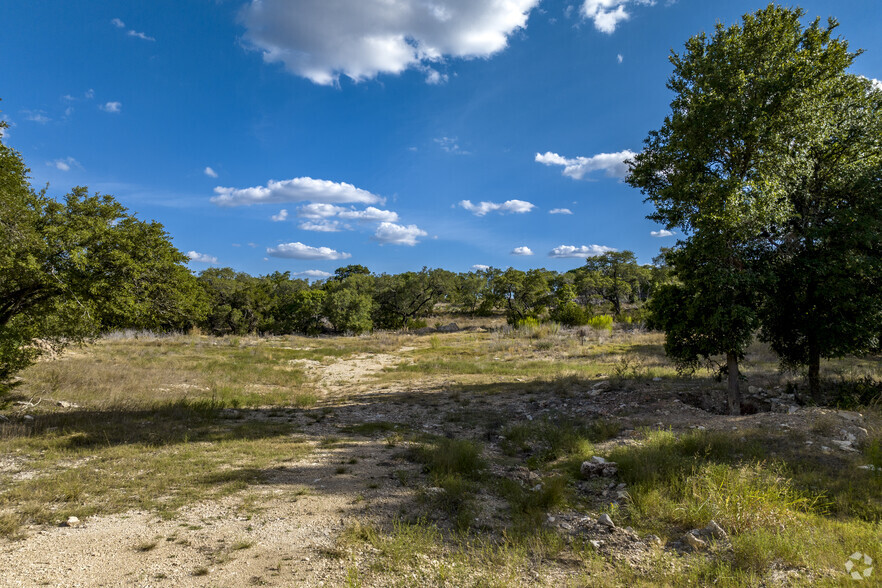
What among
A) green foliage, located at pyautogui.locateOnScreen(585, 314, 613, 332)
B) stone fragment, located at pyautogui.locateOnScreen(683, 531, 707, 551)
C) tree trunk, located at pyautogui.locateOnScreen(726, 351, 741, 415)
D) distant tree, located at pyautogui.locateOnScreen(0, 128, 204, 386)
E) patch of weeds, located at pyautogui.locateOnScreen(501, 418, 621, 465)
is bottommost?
patch of weeds, located at pyautogui.locateOnScreen(501, 418, 621, 465)

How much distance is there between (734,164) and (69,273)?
15925mm

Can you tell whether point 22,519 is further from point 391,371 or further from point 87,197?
point 391,371

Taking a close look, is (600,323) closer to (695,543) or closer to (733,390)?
(733,390)

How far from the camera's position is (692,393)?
11.4 metres

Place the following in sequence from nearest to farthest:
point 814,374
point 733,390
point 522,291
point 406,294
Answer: point 733,390
point 814,374
point 522,291
point 406,294

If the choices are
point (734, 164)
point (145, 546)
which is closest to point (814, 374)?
point (734, 164)

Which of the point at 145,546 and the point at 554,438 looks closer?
the point at 145,546

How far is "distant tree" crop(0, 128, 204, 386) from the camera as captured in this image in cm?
811

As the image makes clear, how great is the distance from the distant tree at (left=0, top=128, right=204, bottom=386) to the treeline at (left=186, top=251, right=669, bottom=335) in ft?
98.6

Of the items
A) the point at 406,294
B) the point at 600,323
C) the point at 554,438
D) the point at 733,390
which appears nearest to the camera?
the point at 554,438

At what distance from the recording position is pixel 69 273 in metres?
8.49

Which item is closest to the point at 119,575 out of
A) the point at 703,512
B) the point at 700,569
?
the point at 700,569

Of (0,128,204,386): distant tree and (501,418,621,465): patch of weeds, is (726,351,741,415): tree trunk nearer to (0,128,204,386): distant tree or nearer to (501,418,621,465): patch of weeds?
(501,418,621,465): patch of weeds

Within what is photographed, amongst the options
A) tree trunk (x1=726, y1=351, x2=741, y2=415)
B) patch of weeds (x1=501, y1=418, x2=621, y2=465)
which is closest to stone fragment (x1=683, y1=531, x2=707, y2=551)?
patch of weeds (x1=501, y1=418, x2=621, y2=465)
